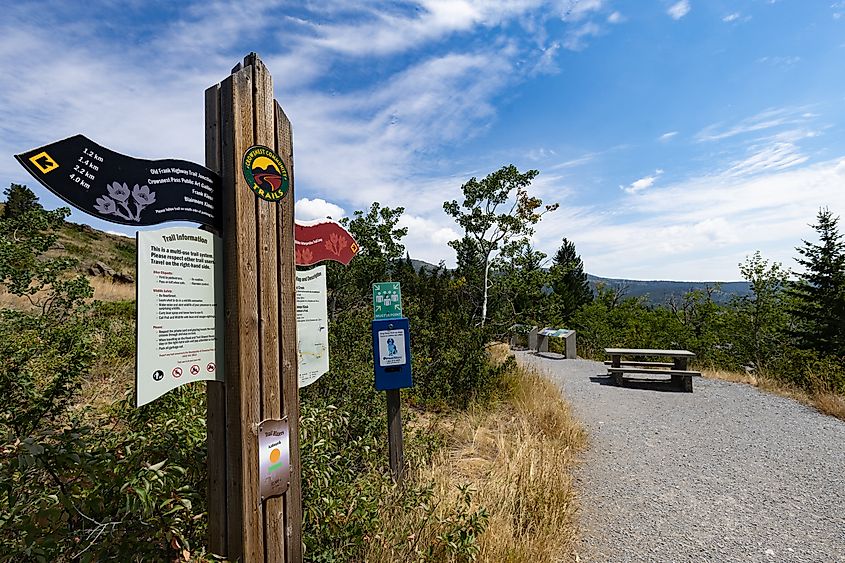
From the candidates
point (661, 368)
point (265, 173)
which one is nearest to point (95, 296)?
point (265, 173)

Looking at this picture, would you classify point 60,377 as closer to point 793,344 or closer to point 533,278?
point 533,278

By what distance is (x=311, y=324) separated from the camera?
8.27ft

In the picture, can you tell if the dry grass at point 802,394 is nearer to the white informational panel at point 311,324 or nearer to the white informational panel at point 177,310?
the white informational panel at point 311,324

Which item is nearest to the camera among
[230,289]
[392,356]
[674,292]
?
[230,289]

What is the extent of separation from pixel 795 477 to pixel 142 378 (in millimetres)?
5317

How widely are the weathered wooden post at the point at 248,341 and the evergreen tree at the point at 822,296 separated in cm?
2002

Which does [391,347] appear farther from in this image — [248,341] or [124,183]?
[124,183]

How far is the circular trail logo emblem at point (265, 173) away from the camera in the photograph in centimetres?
180

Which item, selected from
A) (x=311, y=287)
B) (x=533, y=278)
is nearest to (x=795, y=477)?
(x=311, y=287)

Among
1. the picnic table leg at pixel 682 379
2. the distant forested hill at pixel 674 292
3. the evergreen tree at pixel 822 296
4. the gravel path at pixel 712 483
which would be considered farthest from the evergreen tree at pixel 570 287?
the gravel path at pixel 712 483

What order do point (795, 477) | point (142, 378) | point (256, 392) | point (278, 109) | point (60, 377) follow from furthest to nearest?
point (795, 477) → point (60, 377) → point (278, 109) → point (256, 392) → point (142, 378)

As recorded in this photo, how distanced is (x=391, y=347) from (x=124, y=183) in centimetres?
211

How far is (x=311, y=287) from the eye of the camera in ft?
8.30

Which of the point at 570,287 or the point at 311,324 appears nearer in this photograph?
the point at 311,324
